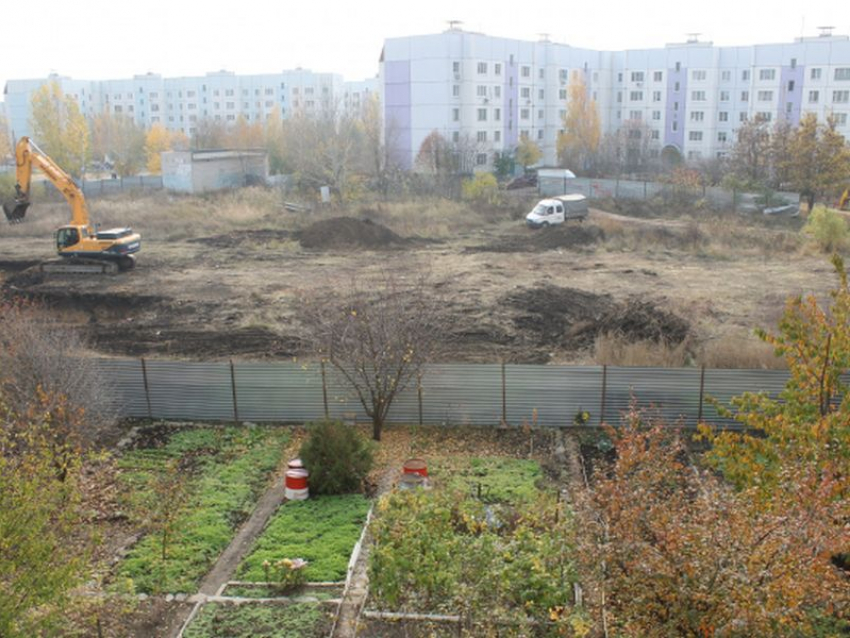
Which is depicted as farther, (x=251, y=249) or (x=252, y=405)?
(x=251, y=249)

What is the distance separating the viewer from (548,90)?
2970 inches

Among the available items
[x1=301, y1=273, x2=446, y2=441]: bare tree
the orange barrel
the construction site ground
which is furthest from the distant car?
the orange barrel

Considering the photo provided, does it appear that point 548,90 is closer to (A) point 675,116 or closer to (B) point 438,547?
(A) point 675,116

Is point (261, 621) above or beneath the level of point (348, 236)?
beneath

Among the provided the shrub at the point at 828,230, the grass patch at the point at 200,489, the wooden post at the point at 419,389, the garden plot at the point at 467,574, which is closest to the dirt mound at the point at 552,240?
the shrub at the point at 828,230

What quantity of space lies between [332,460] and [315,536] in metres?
1.59

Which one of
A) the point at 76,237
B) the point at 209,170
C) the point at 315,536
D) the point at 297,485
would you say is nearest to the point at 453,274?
the point at 76,237

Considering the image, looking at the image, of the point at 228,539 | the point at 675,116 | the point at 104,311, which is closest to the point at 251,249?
the point at 104,311

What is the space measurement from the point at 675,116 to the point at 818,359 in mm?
69563

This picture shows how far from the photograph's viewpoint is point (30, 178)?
32.1 m

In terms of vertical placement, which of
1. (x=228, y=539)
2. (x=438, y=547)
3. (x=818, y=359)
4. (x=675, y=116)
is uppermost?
(x=675, y=116)

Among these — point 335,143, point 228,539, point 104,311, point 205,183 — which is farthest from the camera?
point 205,183

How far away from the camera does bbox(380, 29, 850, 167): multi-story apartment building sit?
64.9 meters

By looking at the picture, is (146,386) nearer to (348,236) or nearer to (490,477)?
(490,477)
